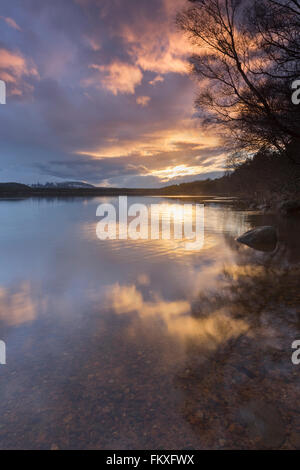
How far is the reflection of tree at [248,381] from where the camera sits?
2.65m

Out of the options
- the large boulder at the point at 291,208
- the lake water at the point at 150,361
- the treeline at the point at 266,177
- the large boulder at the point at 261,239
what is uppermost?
the treeline at the point at 266,177

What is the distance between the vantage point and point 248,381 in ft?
11.1

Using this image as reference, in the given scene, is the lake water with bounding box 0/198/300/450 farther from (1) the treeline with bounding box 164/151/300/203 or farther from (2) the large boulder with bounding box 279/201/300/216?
(2) the large boulder with bounding box 279/201/300/216

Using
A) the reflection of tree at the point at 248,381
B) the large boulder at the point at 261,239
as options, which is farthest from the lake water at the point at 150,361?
the large boulder at the point at 261,239

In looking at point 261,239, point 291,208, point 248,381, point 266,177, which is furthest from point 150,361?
point 266,177

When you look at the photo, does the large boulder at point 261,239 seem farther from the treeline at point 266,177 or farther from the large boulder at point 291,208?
the large boulder at point 291,208

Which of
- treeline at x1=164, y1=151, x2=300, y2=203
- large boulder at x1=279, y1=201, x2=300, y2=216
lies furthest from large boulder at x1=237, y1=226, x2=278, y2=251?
large boulder at x1=279, y1=201, x2=300, y2=216

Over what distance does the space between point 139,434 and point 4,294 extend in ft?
19.0

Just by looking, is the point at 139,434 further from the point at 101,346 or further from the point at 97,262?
the point at 97,262

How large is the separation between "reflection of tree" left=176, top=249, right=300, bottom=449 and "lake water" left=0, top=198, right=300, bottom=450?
0.01 metres

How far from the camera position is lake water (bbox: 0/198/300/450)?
106 inches

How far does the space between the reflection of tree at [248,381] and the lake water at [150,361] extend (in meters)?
0.01

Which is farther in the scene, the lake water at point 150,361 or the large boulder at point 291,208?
the large boulder at point 291,208
